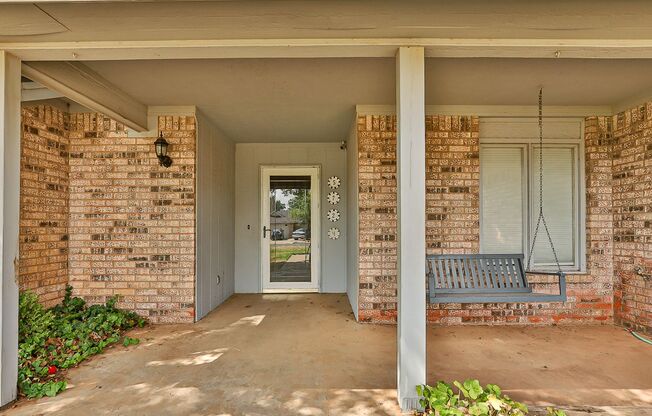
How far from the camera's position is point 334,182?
5.62 metres

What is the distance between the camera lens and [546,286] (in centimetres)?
401

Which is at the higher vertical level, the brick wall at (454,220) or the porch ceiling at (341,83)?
the porch ceiling at (341,83)

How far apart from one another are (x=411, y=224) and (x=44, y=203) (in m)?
3.86

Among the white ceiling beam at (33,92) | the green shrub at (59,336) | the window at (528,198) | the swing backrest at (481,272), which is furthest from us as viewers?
the window at (528,198)

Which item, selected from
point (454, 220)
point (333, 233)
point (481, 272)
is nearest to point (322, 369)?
point (481, 272)

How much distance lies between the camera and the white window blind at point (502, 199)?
13.4 feet

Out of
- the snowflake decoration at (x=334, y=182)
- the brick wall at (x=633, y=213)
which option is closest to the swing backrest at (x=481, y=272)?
the brick wall at (x=633, y=213)

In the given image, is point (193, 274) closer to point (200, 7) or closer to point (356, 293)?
point (356, 293)

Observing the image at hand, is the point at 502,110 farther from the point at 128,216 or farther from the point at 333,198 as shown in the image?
the point at 128,216

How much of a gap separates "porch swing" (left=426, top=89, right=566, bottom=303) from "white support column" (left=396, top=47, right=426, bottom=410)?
21.1 inches

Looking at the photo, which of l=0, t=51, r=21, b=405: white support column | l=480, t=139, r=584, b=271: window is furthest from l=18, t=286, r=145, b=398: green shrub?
l=480, t=139, r=584, b=271: window

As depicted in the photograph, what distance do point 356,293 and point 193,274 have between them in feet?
6.33

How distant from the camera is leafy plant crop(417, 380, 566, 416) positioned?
6.21 feet

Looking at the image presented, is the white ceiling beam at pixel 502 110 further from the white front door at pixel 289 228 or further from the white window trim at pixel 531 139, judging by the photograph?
the white front door at pixel 289 228
